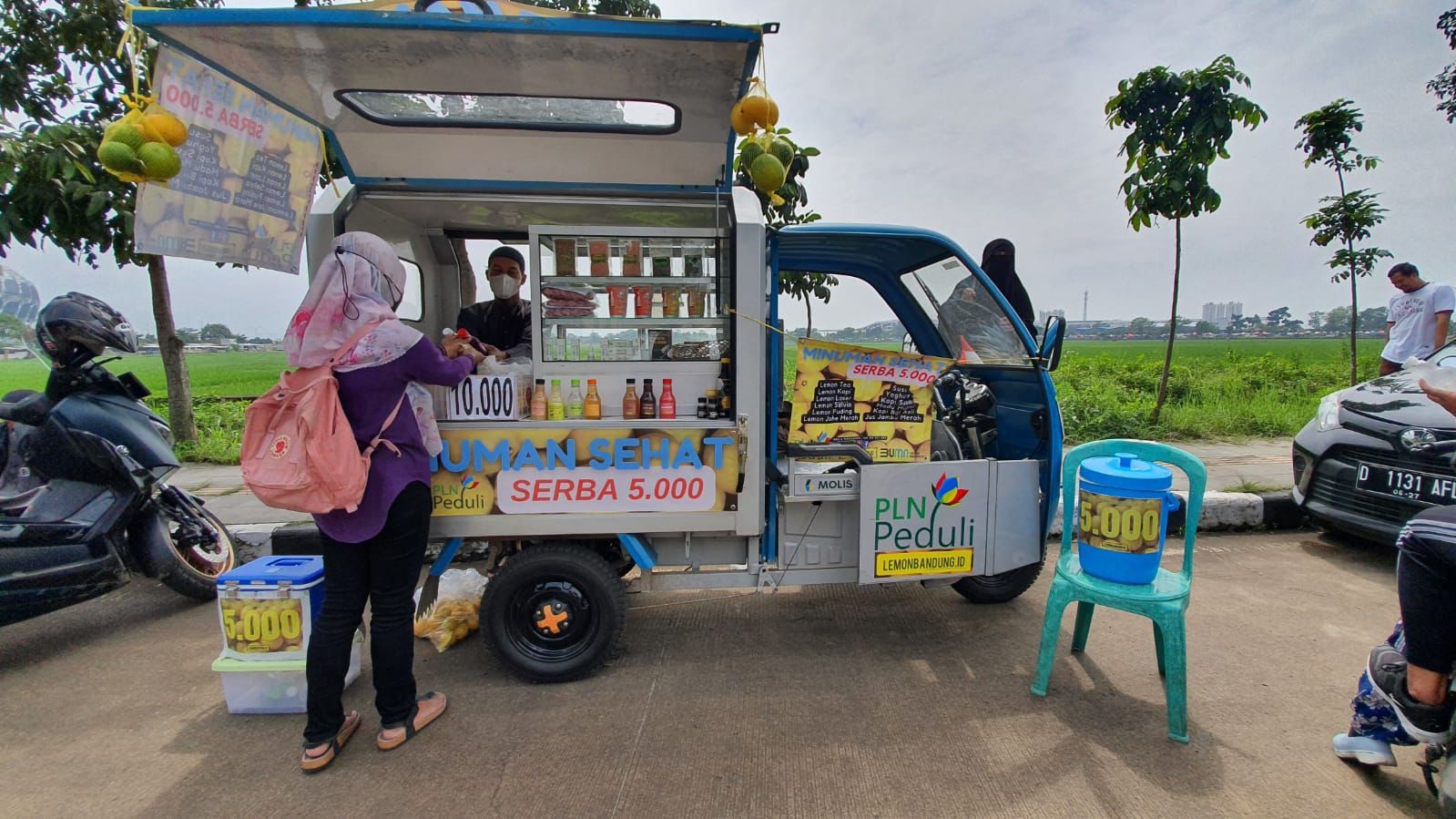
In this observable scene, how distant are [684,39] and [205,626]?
4.03 m

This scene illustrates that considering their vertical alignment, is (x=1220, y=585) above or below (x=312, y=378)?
below

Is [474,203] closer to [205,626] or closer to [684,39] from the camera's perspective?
[684,39]

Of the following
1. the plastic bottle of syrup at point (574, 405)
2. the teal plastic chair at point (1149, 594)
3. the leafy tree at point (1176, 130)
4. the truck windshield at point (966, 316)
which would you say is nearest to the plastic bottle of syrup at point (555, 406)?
the plastic bottle of syrup at point (574, 405)

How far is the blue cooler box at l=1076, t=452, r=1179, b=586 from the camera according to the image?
8.61 feet

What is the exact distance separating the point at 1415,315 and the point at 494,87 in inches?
333

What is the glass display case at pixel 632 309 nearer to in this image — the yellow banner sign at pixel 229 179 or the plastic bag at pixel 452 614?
the yellow banner sign at pixel 229 179

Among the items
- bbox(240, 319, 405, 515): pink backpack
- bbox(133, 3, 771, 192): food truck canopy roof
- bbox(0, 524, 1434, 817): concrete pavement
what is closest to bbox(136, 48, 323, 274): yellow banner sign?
bbox(133, 3, 771, 192): food truck canopy roof

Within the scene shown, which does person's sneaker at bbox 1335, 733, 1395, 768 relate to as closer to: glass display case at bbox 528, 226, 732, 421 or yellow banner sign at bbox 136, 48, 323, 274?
glass display case at bbox 528, 226, 732, 421

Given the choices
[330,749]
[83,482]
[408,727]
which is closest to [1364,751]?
[408,727]

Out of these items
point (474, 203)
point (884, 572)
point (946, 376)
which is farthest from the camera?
point (946, 376)

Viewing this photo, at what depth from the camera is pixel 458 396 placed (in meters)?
2.91

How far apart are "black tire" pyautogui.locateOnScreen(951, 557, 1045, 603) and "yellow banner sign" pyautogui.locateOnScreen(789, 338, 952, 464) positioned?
41.9 inches

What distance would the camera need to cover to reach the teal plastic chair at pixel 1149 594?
8.28ft

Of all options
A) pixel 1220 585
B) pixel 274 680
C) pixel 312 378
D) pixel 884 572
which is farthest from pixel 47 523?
pixel 1220 585
